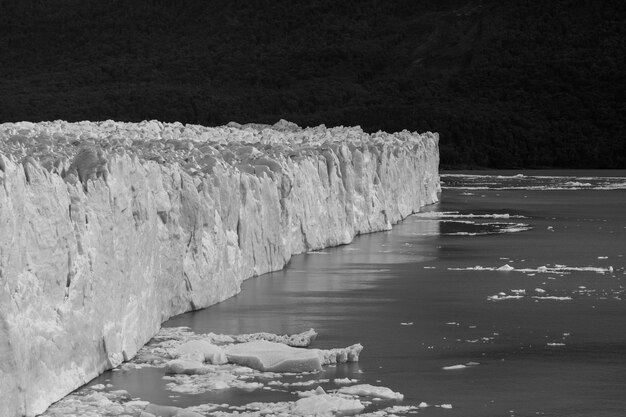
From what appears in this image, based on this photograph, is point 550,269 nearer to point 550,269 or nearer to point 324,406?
point 550,269

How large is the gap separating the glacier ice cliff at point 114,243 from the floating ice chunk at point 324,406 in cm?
175

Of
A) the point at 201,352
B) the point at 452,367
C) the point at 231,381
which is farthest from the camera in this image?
the point at 452,367

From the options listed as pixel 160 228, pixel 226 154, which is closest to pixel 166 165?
pixel 160 228

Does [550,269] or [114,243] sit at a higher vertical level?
[114,243]

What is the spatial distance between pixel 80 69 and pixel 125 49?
458 cm

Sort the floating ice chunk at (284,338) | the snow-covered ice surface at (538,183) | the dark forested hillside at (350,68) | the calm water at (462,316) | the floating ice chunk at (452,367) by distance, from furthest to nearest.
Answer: the dark forested hillside at (350,68) → the snow-covered ice surface at (538,183) → the floating ice chunk at (284,338) → the floating ice chunk at (452,367) → the calm water at (462,316)

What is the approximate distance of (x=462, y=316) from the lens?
1402cm

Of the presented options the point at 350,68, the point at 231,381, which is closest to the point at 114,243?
the point at 231,381

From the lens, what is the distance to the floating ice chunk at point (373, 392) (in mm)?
9859

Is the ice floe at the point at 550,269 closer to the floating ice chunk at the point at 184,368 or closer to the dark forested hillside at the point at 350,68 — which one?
the floating ice chunk at the point at 184,368

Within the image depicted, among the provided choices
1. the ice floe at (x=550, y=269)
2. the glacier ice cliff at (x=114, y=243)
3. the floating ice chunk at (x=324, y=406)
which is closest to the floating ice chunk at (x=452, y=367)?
the floating ice chunk at (x=324, y=406)

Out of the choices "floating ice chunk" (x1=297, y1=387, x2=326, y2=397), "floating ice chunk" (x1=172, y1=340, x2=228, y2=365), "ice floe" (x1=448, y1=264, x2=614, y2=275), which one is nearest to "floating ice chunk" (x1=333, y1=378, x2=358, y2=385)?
"floating ice chunk" (x1=297, y1=387, x2=326, y2=397)

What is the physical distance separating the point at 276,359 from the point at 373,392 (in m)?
1.16

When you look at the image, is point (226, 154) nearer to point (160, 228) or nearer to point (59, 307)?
point (160, 228)
